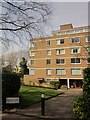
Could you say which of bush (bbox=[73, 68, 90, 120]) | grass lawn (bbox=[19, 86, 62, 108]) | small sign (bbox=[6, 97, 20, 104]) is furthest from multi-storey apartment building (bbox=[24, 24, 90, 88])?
bush (bbox=[73, 68, 90, 120])

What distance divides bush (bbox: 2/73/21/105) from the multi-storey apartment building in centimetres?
3069

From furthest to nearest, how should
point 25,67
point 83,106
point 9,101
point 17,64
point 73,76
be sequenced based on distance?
point 17,64, point 25,67, point 73,76, point 9,101, point 83,106

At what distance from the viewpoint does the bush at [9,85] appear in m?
16.4

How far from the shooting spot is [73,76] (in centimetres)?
5144

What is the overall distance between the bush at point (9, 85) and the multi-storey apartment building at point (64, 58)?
30.7m

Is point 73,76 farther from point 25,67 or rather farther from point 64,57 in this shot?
point 25,67

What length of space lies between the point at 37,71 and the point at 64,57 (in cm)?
826

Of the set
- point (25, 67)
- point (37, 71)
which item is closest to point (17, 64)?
point (25, 67)

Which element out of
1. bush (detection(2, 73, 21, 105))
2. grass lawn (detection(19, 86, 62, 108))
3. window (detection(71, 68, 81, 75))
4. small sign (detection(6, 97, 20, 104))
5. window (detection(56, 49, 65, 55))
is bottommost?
grass lawn (detection(19, 86, 62, 108))

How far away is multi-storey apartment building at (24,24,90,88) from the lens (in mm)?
50438

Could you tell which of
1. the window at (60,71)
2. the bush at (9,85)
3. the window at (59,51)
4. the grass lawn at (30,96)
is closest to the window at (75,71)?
the window at (60,71)

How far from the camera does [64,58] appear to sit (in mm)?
52562

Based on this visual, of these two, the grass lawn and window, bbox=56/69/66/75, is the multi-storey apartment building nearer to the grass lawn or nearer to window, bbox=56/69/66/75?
window, bbox=56/69/66/75

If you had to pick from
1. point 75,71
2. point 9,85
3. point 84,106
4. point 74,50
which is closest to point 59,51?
point 74,50
